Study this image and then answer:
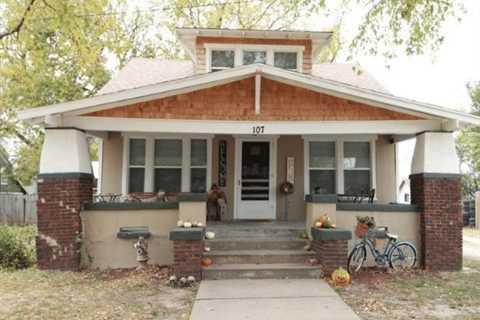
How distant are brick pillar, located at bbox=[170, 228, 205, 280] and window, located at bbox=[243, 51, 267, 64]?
563 centimetres

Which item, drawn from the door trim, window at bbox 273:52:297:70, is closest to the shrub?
the door trim

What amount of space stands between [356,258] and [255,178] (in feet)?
11.9

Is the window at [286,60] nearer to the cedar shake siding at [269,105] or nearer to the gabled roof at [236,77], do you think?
the cedar shake siding at [269,105]

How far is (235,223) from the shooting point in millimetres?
9477

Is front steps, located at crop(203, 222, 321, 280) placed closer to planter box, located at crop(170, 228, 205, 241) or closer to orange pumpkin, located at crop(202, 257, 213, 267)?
orange pumpkin, located at crop(202, 257, 213, 267)

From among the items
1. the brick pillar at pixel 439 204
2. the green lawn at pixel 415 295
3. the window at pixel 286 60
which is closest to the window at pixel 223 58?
the window at pixel 286 60

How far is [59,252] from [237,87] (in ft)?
15.8

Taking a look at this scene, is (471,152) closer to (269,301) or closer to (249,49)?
(249,49)

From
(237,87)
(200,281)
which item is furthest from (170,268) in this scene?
(237,87)

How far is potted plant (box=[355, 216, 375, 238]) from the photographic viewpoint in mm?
7645

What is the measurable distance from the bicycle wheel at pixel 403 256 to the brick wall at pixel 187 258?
3.74 meters

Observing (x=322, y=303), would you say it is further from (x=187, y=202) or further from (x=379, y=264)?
(x=187, y=202)

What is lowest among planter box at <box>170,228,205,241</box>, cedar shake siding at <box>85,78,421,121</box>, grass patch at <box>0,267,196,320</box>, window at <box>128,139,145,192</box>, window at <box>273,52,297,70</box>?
grass patch at <box>0,267,196,320</box>

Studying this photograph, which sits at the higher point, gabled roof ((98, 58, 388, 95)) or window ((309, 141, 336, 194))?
gabled roof ((98, 58, 388, 95))
